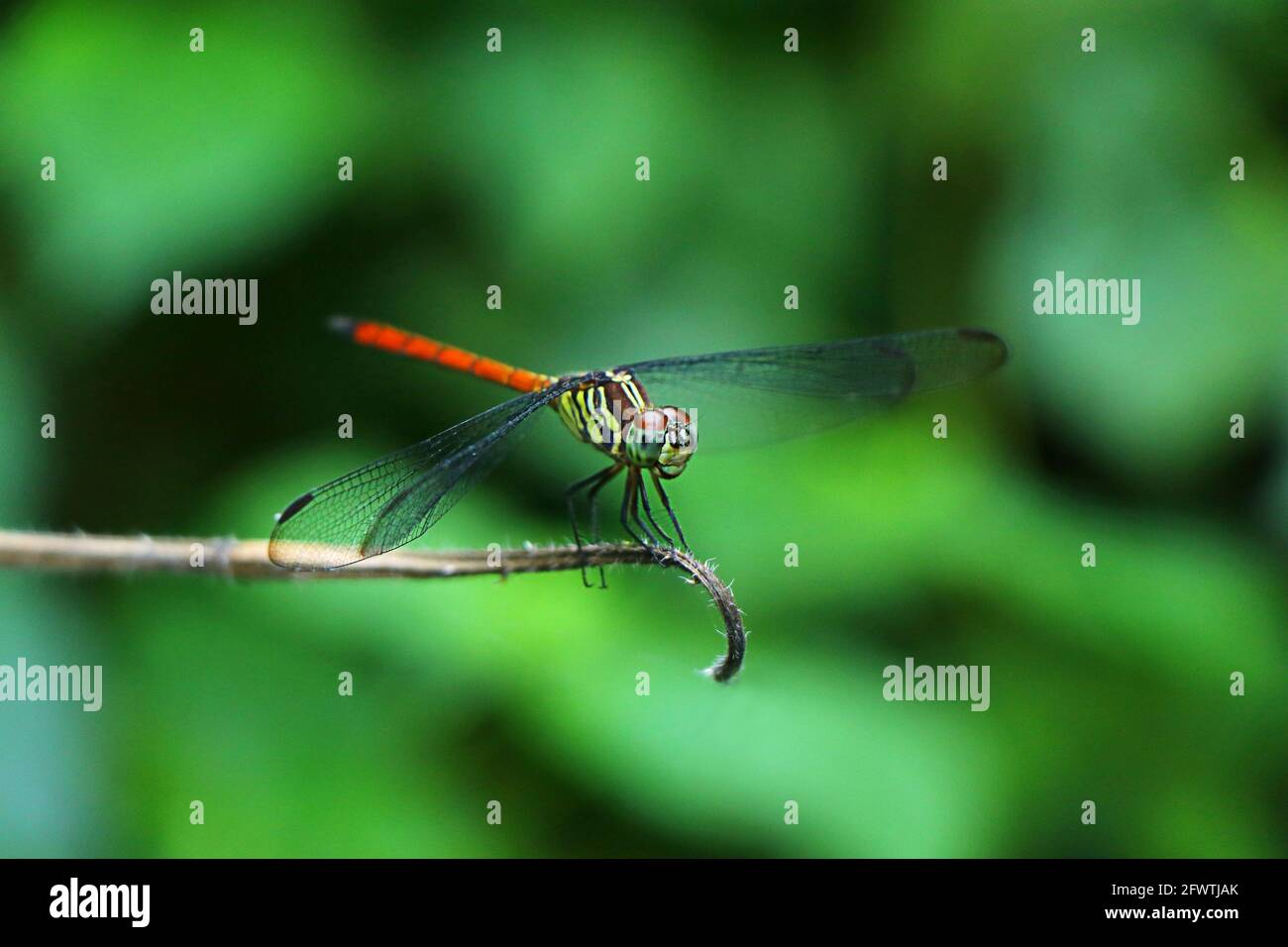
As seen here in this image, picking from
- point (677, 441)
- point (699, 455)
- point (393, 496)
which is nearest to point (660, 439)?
point (677, 441)

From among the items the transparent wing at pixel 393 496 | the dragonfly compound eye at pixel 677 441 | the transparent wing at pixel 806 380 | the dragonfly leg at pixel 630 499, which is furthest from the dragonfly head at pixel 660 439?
the transparent wing at pixel 806 380

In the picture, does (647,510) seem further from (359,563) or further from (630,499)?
(359,563)

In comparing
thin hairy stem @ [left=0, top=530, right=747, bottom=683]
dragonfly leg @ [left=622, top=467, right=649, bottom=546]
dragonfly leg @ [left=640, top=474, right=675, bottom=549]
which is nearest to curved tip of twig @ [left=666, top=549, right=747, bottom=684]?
thin hairy stem @ [left=0, top=530, right=747, bottom=683]

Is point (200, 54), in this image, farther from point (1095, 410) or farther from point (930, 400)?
point (1095, 410)

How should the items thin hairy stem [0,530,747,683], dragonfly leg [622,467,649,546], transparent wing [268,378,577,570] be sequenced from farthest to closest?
dragonfly leg [622,467,649,546]
transparent wing [268,378,577,570]
thin hairy stem [0,530,747,683]

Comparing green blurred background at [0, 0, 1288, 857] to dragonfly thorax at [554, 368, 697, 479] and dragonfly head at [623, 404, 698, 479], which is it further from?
dragonfly head at [623, 404, 698, 479]

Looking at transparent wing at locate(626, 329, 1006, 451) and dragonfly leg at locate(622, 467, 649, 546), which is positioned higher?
transparent wing at locate(626, 329, 1006, 451)

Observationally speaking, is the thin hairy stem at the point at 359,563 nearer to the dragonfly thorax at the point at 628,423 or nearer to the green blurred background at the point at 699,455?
the dragonfly thorax at the point at 628,423
